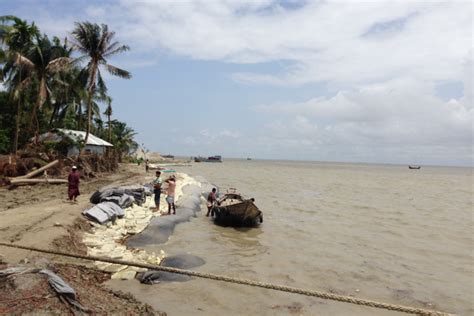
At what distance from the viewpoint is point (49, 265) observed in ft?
18.2

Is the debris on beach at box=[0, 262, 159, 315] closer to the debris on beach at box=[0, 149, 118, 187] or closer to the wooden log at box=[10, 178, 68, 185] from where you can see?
the wooden log at box=[10, 178, 68, 185]

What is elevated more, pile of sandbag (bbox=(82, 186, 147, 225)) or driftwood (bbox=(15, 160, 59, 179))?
driftwood (bbox=(15, 160, 59, 179))

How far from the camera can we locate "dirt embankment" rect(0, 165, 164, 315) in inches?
158

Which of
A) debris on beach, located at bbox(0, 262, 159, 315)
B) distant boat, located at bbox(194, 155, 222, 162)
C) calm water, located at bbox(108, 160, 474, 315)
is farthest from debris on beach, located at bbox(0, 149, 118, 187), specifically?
distant boat, located at bbox(194, 155, 222, 162)

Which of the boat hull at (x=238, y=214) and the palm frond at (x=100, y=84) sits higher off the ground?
the palm frond at (x=100, y=84)

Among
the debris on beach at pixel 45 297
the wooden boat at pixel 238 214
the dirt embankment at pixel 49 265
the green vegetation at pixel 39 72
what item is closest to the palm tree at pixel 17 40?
the green vegetation at pixel 39 72

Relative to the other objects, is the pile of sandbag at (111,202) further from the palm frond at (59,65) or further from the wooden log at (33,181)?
the palm frond at (59,65)

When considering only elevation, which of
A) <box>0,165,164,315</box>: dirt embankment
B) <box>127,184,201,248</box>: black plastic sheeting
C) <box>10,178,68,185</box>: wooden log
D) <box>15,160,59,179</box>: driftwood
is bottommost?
<box>127,184,201,248</box>: black plastic sheeting

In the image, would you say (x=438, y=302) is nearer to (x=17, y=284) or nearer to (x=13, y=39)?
(x=17, y=284)

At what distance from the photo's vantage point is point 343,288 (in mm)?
7773

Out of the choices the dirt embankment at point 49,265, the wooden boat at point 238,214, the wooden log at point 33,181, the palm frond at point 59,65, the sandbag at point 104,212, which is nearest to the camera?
the dirt embankment at point 49,265

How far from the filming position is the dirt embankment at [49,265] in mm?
4012

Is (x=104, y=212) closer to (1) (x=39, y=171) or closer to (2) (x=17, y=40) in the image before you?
(1) (x=39, y=171)

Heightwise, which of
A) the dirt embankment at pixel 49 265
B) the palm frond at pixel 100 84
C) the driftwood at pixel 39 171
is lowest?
the dirt embankment at pixel 49 265
